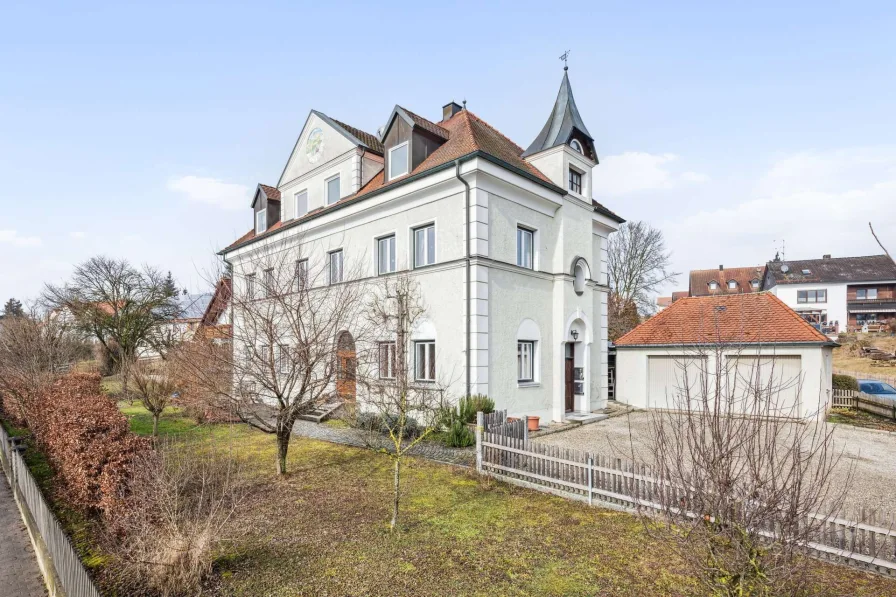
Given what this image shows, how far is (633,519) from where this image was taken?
739cm

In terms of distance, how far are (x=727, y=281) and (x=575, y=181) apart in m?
56.6

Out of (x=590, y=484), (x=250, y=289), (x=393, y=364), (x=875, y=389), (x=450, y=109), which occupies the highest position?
(x=450, y=109)

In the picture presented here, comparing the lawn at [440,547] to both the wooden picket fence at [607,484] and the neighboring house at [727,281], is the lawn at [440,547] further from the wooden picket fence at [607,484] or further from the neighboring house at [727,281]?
the neighboring house at [727,281]

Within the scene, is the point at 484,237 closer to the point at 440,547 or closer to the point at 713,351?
the point at 440,547

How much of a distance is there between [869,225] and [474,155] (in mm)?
11453

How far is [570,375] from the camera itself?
17.3 meters

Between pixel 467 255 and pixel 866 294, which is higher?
pixel 467 255

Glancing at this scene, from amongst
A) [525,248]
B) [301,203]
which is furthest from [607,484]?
[301,203]

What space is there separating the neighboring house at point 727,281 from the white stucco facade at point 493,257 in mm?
51949

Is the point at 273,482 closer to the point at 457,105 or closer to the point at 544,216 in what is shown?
the point at 544,216

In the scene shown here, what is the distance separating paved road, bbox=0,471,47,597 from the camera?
6055 millimetres

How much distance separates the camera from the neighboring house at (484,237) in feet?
44.6

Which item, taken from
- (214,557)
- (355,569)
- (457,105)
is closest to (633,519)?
(355,569)

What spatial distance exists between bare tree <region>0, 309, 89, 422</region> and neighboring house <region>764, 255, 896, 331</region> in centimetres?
6161
